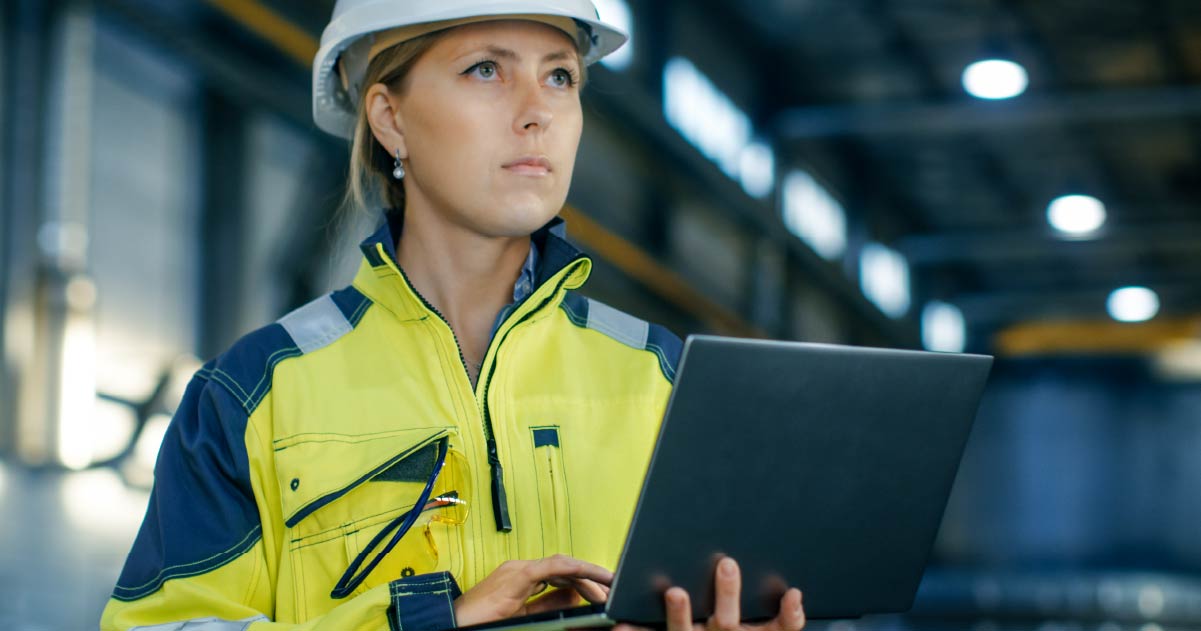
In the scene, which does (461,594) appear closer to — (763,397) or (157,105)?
(763,397)

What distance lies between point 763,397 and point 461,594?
46 centimetres

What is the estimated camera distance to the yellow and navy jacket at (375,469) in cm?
165

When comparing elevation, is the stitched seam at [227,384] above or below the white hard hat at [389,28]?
below

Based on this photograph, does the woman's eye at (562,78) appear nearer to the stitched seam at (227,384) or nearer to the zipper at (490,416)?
the zipper at (490,416)

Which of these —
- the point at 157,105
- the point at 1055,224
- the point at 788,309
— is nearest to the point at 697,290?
the point at 788,309

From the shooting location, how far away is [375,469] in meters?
1.68

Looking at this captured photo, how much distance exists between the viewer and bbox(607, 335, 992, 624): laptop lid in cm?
139

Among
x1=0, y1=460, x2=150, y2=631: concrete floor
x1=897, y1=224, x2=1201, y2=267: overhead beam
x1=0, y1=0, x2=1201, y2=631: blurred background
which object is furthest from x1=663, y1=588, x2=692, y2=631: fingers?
x1=897, y1=224, x2=1201, y2=267: overhead beam

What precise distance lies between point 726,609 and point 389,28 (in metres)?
0.90

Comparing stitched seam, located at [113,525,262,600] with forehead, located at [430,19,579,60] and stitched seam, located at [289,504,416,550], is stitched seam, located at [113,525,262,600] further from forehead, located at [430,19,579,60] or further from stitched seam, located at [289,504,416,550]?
forehead, located at [430,19,579,60]

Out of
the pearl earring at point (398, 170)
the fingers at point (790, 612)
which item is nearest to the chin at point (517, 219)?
the pearl earring at point (398, 170)

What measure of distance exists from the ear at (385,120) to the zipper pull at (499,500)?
47 centimetres

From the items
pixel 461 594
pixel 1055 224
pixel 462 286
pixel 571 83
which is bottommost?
pixel 461 594

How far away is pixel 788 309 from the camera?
15.3 m
